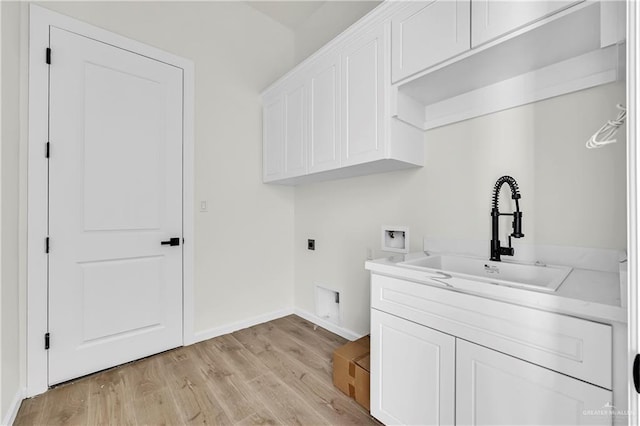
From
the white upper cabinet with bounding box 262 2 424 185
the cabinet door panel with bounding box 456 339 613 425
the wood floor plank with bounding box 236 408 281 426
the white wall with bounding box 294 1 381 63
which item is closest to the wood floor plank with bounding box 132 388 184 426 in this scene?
the wood floor plank with bounding box 236 408 281 426

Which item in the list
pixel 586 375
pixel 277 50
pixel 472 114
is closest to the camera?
pixel 586 375

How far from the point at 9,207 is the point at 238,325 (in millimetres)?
1830

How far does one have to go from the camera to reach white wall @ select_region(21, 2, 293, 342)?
2436 mm

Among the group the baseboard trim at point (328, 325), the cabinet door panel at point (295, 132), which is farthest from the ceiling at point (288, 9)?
the baseboard trim at point (328, 325)

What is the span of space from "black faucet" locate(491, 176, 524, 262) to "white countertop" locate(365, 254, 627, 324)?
0.27 meters

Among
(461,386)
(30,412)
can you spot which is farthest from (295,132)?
(30,412)

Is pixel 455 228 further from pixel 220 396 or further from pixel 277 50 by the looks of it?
pixel 277 50

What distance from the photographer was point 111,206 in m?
2.08

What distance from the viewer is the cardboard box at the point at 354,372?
1.65 m

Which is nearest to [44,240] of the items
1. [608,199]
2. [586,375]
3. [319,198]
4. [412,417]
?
[319,198]

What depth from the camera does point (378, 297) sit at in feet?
4.92

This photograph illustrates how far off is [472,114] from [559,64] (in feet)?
1.39

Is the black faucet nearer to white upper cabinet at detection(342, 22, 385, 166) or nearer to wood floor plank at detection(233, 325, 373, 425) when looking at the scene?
white upper cabinet at detection(342, 22, 385, 166)

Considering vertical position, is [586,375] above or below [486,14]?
below
